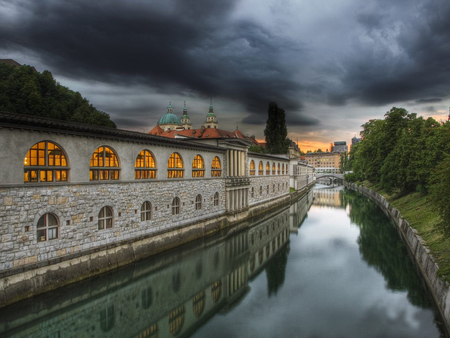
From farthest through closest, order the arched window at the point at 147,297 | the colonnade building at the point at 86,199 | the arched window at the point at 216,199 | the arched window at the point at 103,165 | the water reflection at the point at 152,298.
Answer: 1. the arched window at the point at 216,199
2. the arched window at the point at 103,165
3. the arched window at the point at 147,297
4. the colonnade building at the point at 86,199
5. the water reflection at the point at 152,298

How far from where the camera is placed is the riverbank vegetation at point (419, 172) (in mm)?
14543

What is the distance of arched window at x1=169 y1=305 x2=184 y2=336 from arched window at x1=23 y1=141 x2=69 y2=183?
8.43 m

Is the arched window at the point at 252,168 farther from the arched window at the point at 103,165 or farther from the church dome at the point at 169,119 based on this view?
the church dome at the point at 169,119

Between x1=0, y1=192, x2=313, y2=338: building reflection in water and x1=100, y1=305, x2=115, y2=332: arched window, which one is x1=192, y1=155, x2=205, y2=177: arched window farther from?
x1=100, y1=305, x2=115, y2=332: arched window

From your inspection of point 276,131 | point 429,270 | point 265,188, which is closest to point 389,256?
point 429,270

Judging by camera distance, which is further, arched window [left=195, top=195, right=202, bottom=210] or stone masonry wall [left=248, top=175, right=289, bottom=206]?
stone masonry wall [left=248, top=175, right=289, bottom=206]

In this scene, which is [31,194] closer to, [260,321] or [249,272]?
[260,321]

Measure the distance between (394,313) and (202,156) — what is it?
18.8 meters

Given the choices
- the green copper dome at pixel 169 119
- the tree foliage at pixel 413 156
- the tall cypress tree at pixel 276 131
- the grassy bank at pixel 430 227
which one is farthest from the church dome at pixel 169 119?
the grassy bank at pixel 430 227

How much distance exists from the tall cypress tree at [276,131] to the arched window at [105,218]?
5519 centimetres

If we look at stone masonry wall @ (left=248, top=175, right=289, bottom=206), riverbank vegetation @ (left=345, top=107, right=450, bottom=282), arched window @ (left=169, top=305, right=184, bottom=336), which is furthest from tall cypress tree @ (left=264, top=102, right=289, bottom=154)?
arched window @ (left=169, top=305, right=184, bottom=336)

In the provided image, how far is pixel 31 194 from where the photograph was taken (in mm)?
14406

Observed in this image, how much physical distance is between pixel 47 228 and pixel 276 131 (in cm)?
6045

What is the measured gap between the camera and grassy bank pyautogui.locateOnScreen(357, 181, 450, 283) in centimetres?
1440
